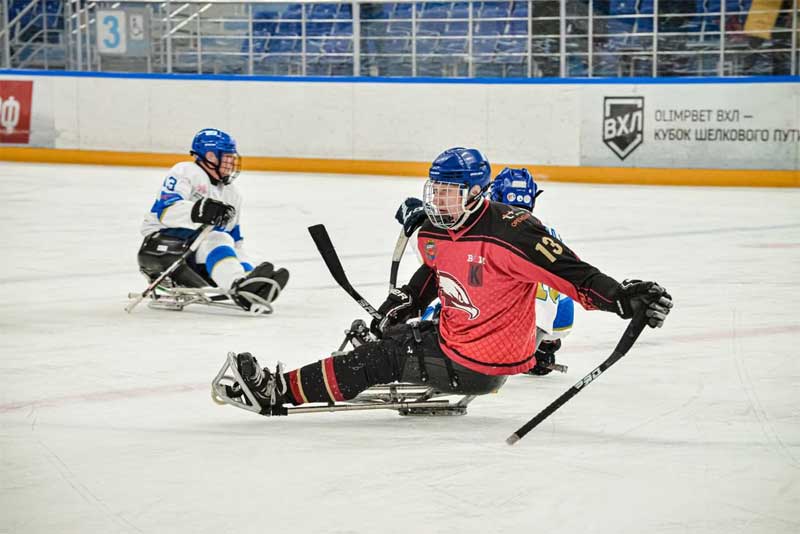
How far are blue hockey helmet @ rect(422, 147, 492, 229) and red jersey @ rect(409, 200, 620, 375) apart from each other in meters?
0.05

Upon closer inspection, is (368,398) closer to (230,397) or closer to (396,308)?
(396,308)

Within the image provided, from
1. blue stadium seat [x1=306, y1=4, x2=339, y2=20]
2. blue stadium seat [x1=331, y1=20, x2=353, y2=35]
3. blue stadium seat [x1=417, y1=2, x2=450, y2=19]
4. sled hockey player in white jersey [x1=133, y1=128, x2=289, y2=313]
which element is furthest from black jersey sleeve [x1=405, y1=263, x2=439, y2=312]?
blue stadium seat [x1=306, y1=4, x2=339, y2=20]

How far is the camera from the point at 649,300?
3.56 m

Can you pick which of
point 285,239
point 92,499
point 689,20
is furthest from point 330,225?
point 92,499

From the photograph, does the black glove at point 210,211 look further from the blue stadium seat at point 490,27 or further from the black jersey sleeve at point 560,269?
the blue stadium seat at point 490,27

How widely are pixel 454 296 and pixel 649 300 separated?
69 centimetres

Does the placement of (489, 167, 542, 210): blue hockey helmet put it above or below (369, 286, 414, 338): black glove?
above

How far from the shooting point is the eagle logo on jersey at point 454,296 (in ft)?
12.9

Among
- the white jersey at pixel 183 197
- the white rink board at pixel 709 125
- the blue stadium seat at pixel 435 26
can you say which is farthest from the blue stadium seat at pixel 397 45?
the white jersey at pixel 183 197

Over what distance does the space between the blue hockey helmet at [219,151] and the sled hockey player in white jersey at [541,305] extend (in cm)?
206

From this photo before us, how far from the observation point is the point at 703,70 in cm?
1419

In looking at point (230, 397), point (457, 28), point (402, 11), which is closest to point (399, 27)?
point (402, 11)

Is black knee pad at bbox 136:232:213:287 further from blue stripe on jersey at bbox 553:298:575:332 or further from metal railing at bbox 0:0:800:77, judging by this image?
metal railing at bbox 0:0:800:77

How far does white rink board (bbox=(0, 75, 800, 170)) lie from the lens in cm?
1353
